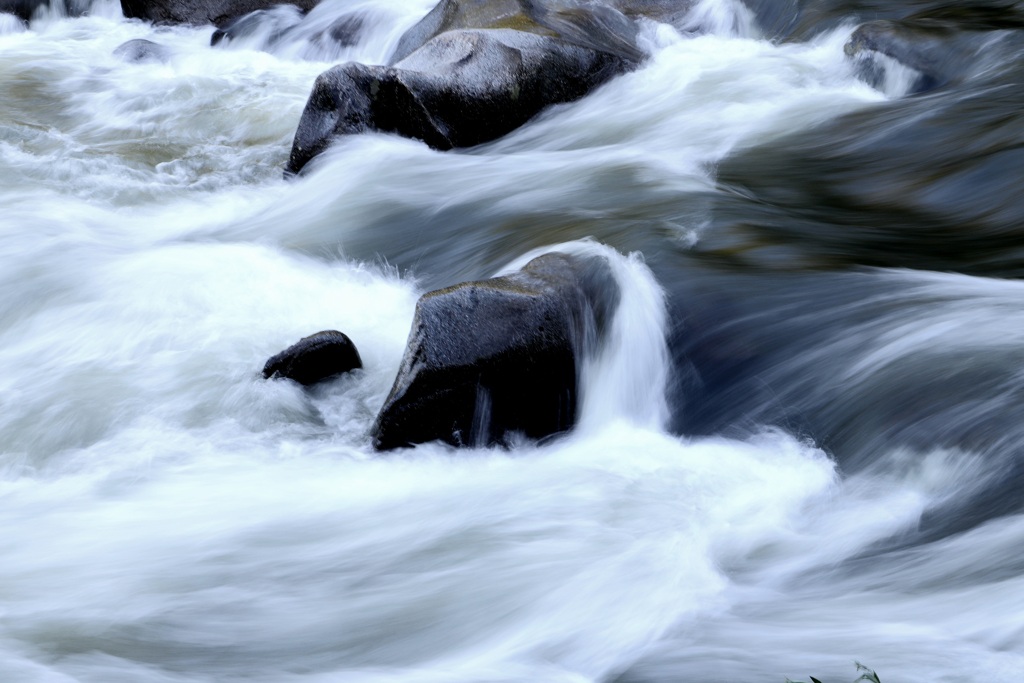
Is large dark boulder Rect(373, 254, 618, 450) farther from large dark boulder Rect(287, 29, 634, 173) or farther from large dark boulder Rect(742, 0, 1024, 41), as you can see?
large dark boulder Rect(742, 0, 1024, 41)

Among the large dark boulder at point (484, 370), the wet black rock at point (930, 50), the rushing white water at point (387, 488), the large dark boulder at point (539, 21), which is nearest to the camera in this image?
the rushing white water at point (387, 488)

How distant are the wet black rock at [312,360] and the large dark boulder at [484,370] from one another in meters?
0.51

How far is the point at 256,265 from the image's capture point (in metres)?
5.86

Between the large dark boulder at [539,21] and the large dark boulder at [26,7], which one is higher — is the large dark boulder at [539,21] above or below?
below

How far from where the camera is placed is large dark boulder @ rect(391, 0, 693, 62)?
25.9ft

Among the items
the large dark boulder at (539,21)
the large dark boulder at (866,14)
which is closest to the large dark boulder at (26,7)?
the large dark boulder at (539,21)

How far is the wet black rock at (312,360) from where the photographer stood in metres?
4.61

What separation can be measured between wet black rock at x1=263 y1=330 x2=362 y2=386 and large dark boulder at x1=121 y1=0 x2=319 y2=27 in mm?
7475

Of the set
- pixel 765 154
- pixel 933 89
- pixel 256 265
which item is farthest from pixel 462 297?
pixel 933 89

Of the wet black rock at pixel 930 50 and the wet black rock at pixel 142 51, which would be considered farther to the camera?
the wet black rock at pixel 142 51

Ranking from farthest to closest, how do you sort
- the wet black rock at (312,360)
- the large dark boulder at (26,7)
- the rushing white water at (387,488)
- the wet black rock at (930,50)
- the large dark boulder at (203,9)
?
the large dark boulder at (26,7)
the large dark boulder at (203,9)
the wet black rock at (930,50)
the wet black rock at (312,360)
the rushing white water at (387,488)

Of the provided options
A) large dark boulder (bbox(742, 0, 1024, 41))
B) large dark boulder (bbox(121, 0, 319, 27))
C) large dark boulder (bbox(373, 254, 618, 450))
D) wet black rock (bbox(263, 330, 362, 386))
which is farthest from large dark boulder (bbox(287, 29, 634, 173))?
large dark boulder (bbox(121, 0, 319, 27))

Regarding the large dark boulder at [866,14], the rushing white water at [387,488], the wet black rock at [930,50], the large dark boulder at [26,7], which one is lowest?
the rushing white water at [387,488]

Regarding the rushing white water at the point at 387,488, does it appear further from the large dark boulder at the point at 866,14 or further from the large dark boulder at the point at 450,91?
the large dark boulder at the point at 866,14
